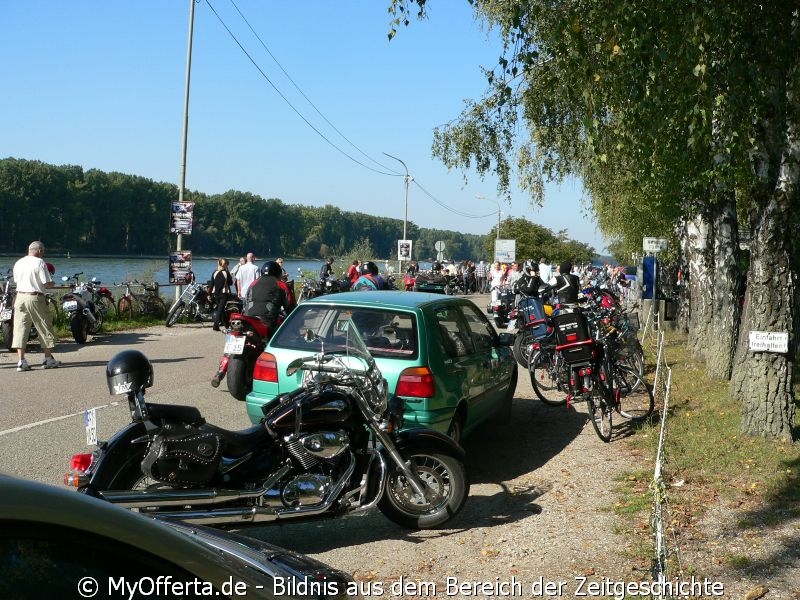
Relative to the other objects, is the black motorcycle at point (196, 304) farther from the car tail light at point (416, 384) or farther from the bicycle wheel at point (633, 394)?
the car tail light at point (416, 384)

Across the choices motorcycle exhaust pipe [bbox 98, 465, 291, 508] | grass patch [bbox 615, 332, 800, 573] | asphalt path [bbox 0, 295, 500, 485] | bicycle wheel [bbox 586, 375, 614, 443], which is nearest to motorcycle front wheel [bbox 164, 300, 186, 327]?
asphalt path [bbox 0, 295, 500, 485]

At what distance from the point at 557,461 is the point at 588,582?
3.31 m

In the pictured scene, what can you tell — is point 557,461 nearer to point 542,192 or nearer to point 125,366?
point 125,366

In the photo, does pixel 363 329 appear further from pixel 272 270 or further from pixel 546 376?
pixel 546 376

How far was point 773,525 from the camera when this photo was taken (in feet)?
19.7

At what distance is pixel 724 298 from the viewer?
533 inches

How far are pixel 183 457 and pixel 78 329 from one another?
12.5 metres

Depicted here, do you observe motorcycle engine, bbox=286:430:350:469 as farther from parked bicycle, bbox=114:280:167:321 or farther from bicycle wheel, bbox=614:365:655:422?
parked bicycle, bbox=114:280:167:321

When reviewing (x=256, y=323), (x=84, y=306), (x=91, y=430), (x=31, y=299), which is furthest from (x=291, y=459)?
(x=84, y=306)

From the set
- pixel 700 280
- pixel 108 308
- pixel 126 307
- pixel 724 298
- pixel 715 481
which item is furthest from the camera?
pixel 126 307

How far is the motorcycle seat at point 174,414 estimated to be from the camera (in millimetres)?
5133

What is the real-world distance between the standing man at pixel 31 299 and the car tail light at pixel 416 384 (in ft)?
26.0

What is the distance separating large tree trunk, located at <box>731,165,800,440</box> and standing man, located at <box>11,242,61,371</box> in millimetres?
9858

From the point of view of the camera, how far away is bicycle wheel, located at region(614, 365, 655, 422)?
988 cm
